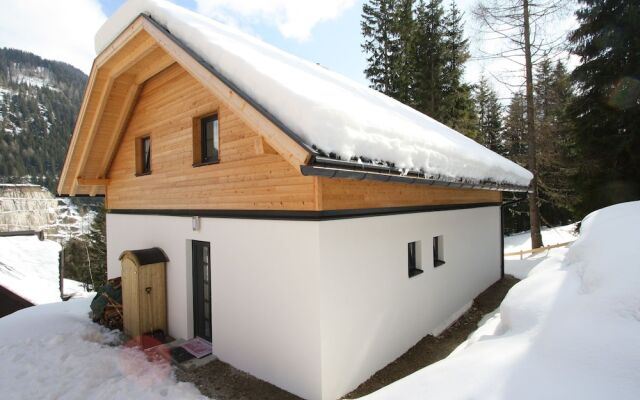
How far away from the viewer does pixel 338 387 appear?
466 cm

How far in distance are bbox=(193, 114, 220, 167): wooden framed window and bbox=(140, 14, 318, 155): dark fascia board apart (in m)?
1.43

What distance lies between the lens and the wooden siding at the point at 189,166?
4.91 m

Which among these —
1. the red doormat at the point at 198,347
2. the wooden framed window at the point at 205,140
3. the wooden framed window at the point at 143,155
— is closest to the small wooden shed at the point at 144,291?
the red doormat at the point at 198,347

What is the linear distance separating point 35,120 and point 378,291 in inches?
5236

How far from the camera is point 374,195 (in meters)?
5.31

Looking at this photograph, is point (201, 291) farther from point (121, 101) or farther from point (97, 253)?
point (97, 253)

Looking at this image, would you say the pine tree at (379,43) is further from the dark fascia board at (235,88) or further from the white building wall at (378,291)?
the dark fascia board at (235,88)

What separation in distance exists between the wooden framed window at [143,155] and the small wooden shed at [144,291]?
238cm

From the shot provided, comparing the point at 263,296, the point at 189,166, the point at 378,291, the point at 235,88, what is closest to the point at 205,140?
the point at 189,166

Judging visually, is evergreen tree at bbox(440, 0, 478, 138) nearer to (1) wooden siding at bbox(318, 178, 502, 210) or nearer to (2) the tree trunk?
(2) the tree trunk

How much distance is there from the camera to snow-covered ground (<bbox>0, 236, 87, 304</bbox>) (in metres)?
13.3

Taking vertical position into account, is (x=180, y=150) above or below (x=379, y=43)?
below

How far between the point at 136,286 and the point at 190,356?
6.13 ft

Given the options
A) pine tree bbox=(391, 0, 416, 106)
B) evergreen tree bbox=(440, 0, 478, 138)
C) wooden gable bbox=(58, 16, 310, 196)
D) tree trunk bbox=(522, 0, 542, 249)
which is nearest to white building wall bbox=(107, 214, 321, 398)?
wooden gable bbox=(58, 16, 310, 196)
